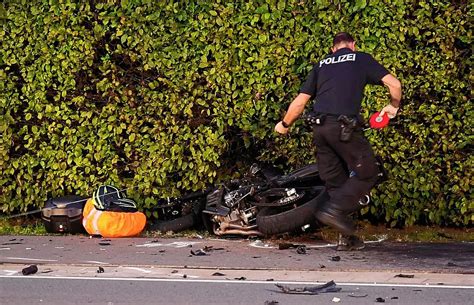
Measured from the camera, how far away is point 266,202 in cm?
1117

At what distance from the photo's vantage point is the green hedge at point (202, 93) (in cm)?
1127

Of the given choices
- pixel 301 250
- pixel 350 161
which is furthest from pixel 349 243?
pixel 350 161

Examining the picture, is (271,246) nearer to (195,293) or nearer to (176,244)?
(176,244)

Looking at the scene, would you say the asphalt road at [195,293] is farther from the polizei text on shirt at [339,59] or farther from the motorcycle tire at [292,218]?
the polizei text on shirt at [339,59]

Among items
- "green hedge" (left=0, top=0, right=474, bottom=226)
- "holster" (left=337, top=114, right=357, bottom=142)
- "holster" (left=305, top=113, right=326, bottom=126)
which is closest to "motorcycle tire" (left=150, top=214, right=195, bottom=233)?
"green hedge" (left=0, top=0, right=474, bottom=226)

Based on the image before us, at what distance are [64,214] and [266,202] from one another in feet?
7.14

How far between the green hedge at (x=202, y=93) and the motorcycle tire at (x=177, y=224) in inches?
11.9

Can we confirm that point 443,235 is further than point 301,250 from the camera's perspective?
Yes

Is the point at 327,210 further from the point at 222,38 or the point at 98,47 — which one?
the point at 98,47

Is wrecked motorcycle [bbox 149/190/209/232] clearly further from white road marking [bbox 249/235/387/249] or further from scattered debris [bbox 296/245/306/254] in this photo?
scattered debris [bbox 296/245/306/254]

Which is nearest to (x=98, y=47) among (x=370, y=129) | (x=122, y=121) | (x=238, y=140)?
(x=122, y=121)

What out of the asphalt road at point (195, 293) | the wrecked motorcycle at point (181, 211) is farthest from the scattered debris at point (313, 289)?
the wrecked motorcycle at point (181, 211)

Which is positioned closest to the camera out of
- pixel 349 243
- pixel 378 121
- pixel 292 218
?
pixel 378 121

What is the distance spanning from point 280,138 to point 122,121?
168 cm
